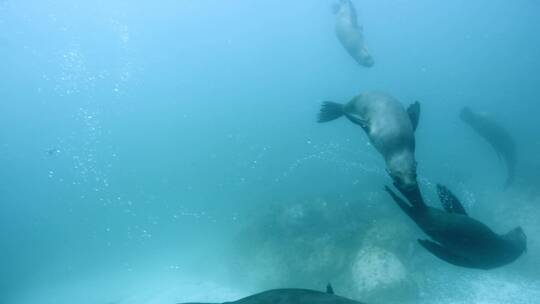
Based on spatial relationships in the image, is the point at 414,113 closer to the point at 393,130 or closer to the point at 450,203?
the point at 393,130

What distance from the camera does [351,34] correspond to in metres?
12.3

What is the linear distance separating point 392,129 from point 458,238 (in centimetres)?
151

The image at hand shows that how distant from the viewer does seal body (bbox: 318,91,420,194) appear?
4793mm

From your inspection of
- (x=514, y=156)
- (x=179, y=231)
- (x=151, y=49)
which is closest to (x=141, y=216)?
(x=179, y=231)

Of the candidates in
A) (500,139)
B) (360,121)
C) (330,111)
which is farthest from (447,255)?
(500,139)

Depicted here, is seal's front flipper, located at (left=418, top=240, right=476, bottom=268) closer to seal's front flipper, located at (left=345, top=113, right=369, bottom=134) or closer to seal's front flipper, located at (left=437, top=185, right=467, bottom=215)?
seal's front flipper, located at (left=437, top=185, right=467, bottom=215)

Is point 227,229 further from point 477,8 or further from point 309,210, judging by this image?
point 477,8

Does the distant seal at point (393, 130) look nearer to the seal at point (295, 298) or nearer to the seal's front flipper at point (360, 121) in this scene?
the seal's front flipper at point (360, 121)

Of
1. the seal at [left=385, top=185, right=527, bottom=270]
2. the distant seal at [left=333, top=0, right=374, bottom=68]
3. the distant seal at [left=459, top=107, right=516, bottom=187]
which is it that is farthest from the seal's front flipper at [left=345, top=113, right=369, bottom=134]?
the distant seal at [left=459, top=107, right=516, bottom=187]

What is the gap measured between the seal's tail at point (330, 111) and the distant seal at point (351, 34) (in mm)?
4581

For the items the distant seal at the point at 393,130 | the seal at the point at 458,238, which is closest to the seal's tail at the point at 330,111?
the distant seal at the point at 393,130

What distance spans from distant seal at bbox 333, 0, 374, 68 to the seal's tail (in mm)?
4581

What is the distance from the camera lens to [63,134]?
4604 inches

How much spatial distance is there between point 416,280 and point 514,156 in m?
8.11
